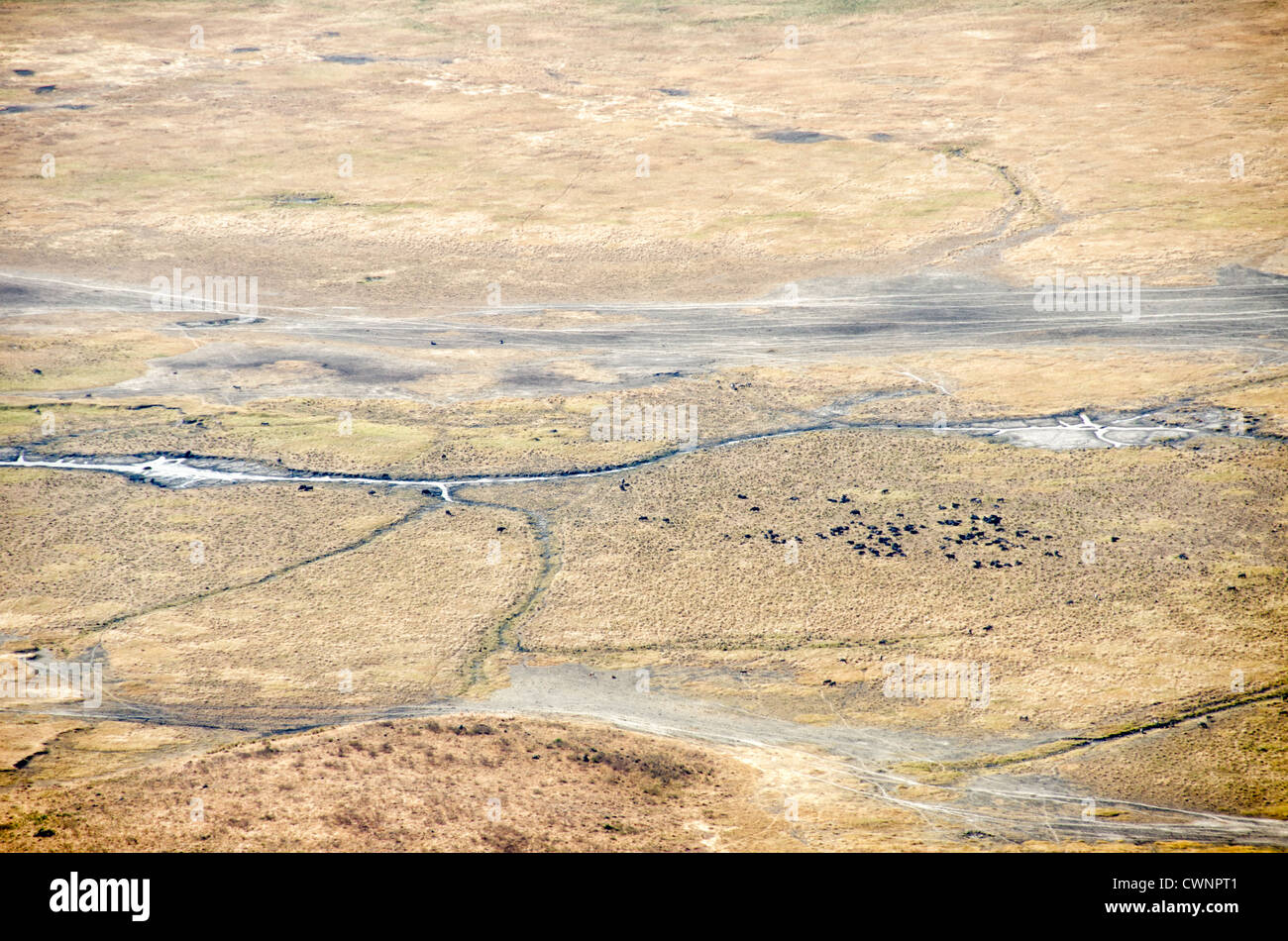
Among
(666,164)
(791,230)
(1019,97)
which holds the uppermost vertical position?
(1019,97)

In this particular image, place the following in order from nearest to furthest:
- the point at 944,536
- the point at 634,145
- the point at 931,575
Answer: the point at 931,575
the point at 944,536
the point at 634,145

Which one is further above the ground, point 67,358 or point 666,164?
point 666,164

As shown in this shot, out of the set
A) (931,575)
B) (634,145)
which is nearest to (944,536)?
(931,575)

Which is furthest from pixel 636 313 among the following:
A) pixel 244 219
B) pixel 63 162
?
pixel 63 162

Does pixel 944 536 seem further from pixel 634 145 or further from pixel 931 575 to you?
pixel 634 145

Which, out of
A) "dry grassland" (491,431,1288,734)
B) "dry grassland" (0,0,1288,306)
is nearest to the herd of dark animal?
"dry grassland" (491,431,1288,734)

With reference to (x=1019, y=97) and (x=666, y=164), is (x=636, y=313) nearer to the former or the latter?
(x=666, y=164)

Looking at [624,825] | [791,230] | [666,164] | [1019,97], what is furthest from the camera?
[1019,97]

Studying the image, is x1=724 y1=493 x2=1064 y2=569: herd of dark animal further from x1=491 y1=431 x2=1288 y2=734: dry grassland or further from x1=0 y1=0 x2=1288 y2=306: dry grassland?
x1=0 y1=0 x2=1288 y2=306: dry grassland

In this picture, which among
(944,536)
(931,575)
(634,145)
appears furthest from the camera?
(634,145)

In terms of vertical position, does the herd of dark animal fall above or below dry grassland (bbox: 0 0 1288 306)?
below

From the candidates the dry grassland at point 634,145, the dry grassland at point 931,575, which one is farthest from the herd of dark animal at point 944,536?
the dry grassland at point 634,145
